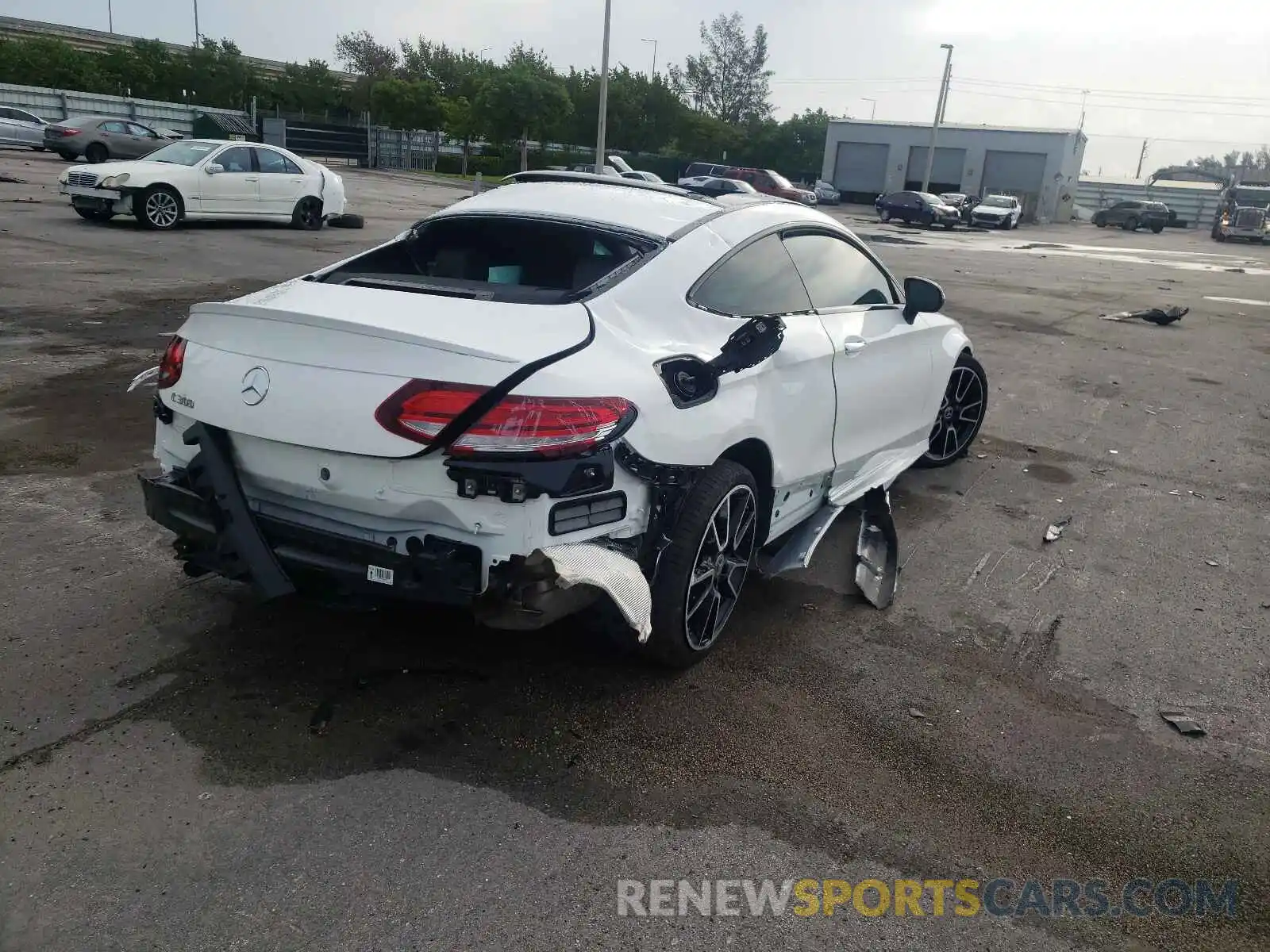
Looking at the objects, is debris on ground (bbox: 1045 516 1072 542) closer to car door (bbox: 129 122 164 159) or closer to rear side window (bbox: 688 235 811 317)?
rear side window (bbox: 688 235 811 317)

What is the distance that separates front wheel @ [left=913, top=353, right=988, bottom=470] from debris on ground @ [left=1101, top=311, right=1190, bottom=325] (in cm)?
916

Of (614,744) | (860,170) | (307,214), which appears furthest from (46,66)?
(614,744)

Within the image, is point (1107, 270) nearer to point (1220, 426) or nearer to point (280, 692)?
point (1220, 426)

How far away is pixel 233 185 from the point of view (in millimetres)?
17656

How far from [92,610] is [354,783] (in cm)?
164

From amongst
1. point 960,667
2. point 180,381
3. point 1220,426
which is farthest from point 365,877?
point 1220,426

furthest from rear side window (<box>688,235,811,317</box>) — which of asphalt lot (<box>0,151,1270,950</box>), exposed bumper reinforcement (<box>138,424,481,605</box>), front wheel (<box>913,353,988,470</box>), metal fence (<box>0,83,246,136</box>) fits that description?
metal fence (<box>0,83,246,136</box>)

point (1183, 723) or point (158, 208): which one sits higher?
point (158, 208)

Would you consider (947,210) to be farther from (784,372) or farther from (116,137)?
(784,372)

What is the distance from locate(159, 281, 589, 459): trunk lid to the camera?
3.18 meters

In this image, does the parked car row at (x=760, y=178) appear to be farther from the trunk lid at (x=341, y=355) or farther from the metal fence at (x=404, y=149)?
the trunk lid at (x=341, y=355)

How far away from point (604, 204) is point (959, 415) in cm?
338

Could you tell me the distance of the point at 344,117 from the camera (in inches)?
2517

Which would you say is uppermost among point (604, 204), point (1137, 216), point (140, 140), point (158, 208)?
point (604, 204)
